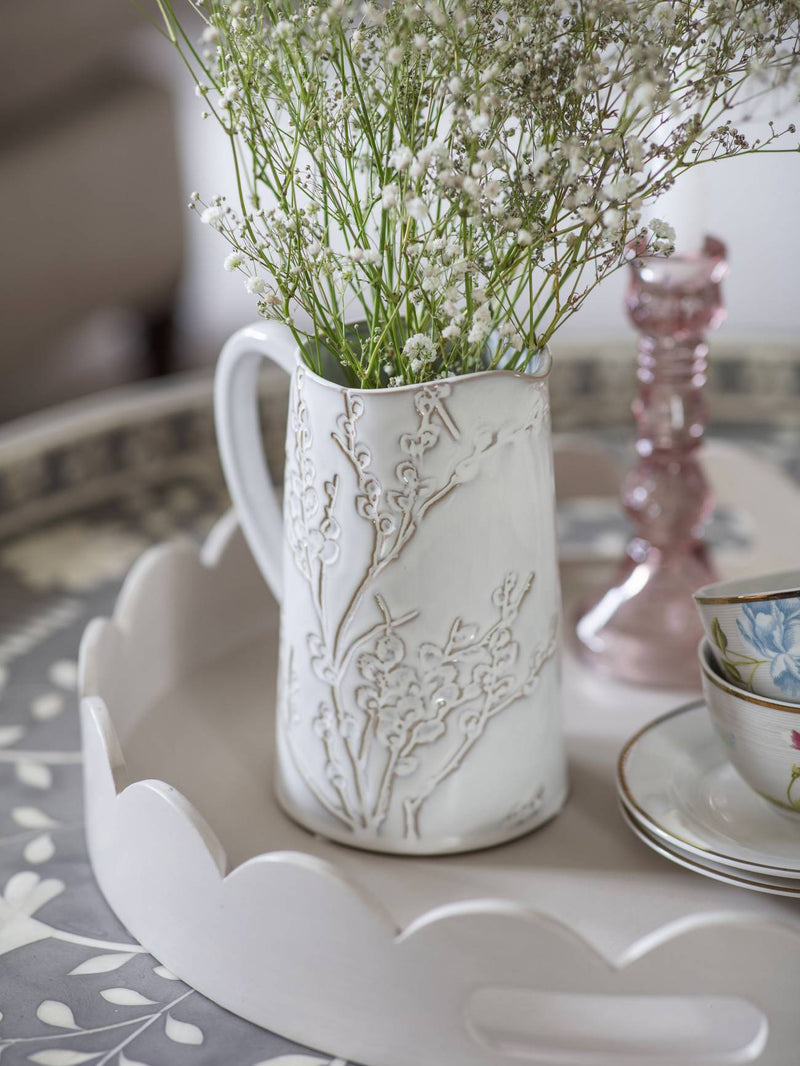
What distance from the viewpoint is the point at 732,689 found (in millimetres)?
492

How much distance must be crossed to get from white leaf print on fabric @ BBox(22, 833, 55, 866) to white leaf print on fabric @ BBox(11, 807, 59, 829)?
10 millimetres

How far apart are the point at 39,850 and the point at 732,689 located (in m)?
0.35

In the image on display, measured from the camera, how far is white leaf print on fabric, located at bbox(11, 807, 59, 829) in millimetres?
624

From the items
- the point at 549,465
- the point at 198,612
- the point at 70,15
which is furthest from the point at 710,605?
the point at 70,15

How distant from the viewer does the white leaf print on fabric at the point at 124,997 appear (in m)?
0.49

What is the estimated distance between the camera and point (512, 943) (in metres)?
0.43

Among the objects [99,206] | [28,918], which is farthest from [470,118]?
[99,206]

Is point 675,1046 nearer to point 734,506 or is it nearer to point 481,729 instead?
point 481,729

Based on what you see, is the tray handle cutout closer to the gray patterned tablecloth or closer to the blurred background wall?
the gray patterned tablecloth

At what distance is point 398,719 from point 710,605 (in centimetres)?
14

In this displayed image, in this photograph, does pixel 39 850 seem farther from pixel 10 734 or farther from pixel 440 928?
pixel 440 928

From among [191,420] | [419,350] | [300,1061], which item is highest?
[419,350]

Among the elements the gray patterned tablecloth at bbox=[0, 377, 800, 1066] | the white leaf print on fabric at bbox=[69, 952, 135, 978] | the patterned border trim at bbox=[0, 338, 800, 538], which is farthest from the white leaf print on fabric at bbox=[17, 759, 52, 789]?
the patterned border trim at bbox=[0, 338, 800, 538]

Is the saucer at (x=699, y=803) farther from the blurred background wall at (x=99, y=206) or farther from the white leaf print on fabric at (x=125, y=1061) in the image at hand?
the blurred background wall at (x=99, y=206)
